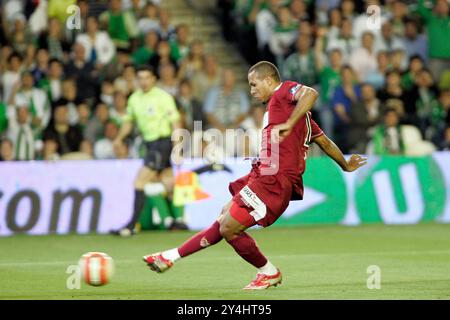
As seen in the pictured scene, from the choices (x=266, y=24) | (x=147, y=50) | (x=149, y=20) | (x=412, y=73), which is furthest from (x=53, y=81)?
(x=412, y=73)

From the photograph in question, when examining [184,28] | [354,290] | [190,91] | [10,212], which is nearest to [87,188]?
[10,212]

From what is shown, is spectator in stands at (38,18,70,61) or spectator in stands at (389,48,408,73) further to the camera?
spectator in stands at (389,48,408,73)

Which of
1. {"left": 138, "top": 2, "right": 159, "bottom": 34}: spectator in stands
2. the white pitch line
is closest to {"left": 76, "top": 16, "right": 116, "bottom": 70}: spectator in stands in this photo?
{"left": 138, "top": 2, "right": 159, "bottom": 34}: spectator in stands

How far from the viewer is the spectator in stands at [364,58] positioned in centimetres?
2109

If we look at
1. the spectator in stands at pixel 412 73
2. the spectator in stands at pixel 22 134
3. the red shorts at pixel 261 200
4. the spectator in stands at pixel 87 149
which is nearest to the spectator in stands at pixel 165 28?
the spectator in stands at pixel 87 149

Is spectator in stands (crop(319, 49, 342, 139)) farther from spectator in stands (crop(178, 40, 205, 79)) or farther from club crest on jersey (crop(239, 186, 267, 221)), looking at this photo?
club crest on jersey (crop(239, 186, 267, 221))

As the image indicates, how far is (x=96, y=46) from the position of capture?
821 inches

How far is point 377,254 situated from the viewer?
14.0 m

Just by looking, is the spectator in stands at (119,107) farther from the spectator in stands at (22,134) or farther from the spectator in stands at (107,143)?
the spectator in stands at (22,134)

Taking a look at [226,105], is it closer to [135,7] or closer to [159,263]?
[135,7]

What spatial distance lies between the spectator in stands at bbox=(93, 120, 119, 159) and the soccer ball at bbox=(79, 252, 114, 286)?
29.3 ft

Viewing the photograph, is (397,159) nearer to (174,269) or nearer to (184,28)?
(184,28)

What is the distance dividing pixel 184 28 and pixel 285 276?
10031mm

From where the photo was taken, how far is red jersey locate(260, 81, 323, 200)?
1054 centimetres
